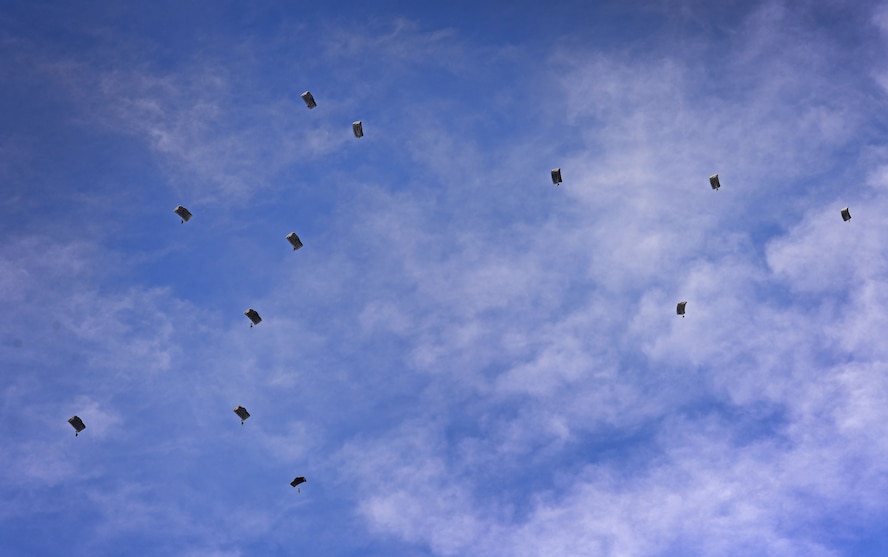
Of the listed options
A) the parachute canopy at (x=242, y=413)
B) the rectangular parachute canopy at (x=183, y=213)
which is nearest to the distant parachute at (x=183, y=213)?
the rectangular parachute canopy at (x=183, y=213)

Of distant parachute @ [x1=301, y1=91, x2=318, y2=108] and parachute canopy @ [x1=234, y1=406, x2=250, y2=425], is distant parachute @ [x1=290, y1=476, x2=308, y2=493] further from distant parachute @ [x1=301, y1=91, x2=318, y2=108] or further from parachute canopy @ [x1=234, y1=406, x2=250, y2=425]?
distant parachute @ [x1=301, y1=91, x2=318, y2=108]

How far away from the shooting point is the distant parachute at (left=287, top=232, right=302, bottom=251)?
1330 inches

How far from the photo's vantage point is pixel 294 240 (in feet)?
112

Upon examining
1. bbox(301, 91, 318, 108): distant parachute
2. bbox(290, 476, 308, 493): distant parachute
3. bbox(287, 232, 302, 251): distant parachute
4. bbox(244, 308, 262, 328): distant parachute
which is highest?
bbox(301, 91, 318, 108): distant parachute

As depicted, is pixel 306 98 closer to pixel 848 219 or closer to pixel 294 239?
pixel 294 239

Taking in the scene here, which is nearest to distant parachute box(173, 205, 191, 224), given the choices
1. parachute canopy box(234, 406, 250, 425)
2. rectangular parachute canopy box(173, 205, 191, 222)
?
rectangular parachute canopy box(173, 205, 191, 222)

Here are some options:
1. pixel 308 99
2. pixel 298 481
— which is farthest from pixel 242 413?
pixel 308 99

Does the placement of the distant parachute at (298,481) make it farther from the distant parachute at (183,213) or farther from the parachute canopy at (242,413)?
the distant parachute at (183,213)

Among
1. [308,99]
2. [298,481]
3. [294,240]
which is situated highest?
[308,99]

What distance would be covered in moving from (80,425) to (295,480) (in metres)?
9.48

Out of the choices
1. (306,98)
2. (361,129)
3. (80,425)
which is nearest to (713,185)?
(361,129)

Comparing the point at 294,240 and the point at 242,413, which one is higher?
the point at 294,240

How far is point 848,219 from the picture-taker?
33.6 m

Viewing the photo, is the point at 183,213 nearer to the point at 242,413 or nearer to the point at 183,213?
the point at 183,213
